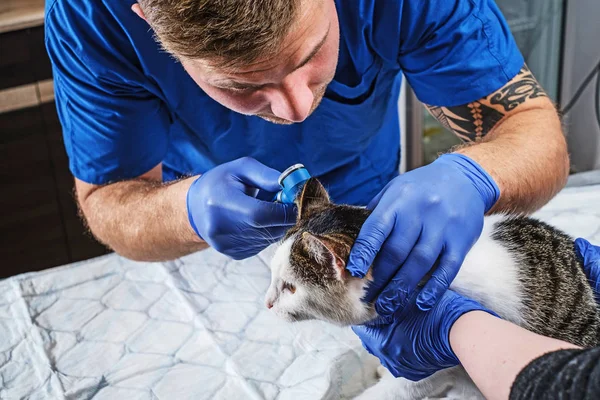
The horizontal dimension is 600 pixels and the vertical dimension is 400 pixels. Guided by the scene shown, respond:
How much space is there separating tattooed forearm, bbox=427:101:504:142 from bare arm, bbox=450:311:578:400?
0.52 metres

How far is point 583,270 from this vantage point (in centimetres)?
89

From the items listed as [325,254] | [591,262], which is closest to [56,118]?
[325,254]

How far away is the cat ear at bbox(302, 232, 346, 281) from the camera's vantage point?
75 cm

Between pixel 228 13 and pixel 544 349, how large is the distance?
1.65 feet

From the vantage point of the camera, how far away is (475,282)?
859mm

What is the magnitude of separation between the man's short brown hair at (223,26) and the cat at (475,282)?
0.21 meters

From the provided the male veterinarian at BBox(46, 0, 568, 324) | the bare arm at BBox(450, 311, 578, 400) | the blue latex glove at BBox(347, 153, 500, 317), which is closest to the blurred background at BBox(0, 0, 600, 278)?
the male veterinarian at BBox(46, 0, 568, 324)

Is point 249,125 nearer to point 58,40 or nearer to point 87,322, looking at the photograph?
point 58,40

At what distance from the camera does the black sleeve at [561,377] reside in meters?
0.48

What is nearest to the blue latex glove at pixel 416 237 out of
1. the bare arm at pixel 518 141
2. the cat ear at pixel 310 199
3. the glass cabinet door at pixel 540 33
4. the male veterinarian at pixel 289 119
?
the male veterinarian at pixel 289 119

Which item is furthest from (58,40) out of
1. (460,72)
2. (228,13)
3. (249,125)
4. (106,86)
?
(460,72)

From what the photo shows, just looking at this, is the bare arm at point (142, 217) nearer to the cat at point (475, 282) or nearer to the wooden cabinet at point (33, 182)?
the cat at point (475, 282)

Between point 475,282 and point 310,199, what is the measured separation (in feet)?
0.86

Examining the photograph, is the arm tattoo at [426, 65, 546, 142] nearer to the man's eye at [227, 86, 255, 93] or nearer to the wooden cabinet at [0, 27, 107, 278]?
the man's eye at [227, 86, 255, 93]
